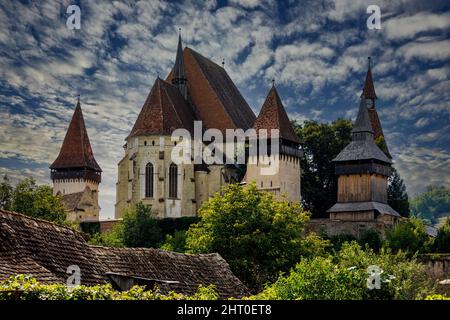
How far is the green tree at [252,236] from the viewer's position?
38.7 meters

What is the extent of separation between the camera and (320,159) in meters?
78.3

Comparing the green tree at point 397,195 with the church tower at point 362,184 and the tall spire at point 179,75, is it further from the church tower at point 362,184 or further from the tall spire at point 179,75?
the tall spire at point 179,75

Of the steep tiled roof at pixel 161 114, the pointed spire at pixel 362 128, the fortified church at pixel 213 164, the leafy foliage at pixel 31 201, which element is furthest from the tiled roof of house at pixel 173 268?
the steep tiled roof at pixel 161 114

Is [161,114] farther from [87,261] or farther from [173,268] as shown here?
[87,261]

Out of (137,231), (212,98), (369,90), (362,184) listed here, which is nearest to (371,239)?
(362,184)

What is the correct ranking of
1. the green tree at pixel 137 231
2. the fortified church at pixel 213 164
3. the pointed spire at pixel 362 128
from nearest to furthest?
the green tree at pixel 137 231 < the fortified church at pixel 213 164 < the pointed spire at pixel 362 128

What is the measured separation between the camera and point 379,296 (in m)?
17.7

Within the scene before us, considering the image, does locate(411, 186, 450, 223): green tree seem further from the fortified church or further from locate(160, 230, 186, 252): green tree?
locate(160, 230, 186, 252): green tree

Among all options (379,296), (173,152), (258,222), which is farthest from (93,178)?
(379,296)

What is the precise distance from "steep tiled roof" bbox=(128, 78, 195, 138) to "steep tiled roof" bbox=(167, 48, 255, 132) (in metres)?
2.37

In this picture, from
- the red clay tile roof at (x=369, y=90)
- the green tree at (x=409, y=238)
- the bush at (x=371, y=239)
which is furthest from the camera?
the red clay tile roof at (x=369, y=90)

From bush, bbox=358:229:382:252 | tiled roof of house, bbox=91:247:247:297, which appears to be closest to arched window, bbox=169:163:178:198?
bush, bbox=358:229:382:252

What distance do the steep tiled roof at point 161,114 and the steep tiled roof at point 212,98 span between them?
237 cm

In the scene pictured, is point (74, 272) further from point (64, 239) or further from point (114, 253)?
point (114, 253)
